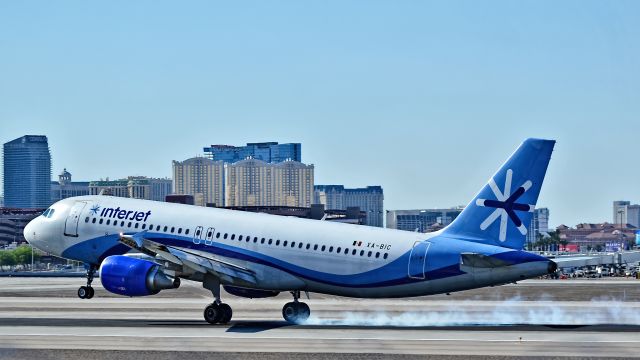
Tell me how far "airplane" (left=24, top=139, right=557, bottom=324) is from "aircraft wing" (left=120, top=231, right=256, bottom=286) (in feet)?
0.19

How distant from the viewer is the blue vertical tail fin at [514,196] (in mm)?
49469

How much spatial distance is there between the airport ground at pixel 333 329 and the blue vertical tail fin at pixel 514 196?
14.1 feet

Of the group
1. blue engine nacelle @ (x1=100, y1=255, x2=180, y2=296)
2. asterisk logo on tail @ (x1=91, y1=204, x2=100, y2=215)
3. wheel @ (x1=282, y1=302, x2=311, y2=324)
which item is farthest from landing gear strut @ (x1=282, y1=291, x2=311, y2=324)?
asterisk logo on tail @ (x1=91, y1=204, x2=100, y2=215)

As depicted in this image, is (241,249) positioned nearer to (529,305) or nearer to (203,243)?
(203,243)

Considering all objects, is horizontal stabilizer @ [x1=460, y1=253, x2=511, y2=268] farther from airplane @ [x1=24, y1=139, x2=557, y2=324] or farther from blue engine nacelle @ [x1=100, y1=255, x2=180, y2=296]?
blue engine nacelle @ [x1=100, y1=255, x2=180, y2=296]

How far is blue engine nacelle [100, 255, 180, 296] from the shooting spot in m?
51.6

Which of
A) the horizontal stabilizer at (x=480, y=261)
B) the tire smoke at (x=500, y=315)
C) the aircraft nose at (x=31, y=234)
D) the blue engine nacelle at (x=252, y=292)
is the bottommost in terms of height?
the tire smoke at (x=500, y=315)

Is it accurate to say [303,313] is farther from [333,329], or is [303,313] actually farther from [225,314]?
[333,329]

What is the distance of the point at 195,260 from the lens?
2100 inches

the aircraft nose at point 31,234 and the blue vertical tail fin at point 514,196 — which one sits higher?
the blue vertical tail fin at point 514,196

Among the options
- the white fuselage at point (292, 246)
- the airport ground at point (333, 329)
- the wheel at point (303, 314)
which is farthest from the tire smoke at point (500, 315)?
the white fuselage at point (292, 246)

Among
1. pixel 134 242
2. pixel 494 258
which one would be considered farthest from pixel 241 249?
pixel 494 258

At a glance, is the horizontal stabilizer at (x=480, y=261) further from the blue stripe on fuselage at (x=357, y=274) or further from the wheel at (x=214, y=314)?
the wheel at (x=214, y=314)

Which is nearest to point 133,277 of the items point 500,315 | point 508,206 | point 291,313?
point 291,313
